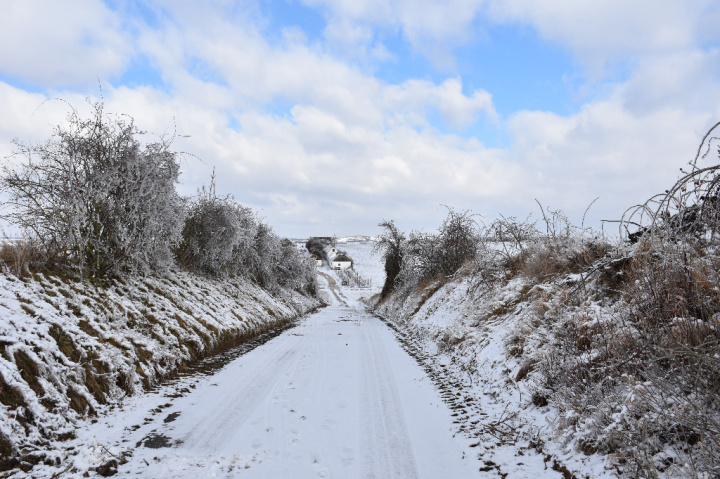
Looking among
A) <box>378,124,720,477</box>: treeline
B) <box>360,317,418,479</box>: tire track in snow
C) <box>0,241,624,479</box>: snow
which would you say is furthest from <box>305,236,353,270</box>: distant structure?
<box>378,124,720,477</box>: treeline

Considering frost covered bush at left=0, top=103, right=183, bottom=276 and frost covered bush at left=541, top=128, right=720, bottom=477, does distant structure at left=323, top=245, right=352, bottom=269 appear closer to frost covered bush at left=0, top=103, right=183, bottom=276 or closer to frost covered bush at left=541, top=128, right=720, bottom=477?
frost covered bush at left=0, top=103, right=183, bottom=276

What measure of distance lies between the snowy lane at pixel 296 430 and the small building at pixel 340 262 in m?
95.0

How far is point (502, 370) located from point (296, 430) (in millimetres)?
3704

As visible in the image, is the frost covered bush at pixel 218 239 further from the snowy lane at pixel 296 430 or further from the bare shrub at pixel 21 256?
the snowy lane at pixel 296 430

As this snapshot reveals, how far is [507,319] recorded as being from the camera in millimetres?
8516

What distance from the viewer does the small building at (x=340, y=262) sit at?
338 ft

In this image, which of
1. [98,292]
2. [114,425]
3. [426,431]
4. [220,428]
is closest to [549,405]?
[426,431]

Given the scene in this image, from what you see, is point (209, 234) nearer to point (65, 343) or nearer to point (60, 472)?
point (65, 343)

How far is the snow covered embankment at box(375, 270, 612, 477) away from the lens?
13.6 ft

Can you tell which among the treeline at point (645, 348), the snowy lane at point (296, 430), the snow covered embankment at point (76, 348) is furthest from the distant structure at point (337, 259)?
the treeline at point (645, 348)

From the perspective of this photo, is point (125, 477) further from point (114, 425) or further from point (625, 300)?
point (625, 300)

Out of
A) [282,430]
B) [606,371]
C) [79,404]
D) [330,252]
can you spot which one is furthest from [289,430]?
[330,252]

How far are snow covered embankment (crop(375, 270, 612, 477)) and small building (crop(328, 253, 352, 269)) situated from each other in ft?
295

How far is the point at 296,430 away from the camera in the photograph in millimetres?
4879
